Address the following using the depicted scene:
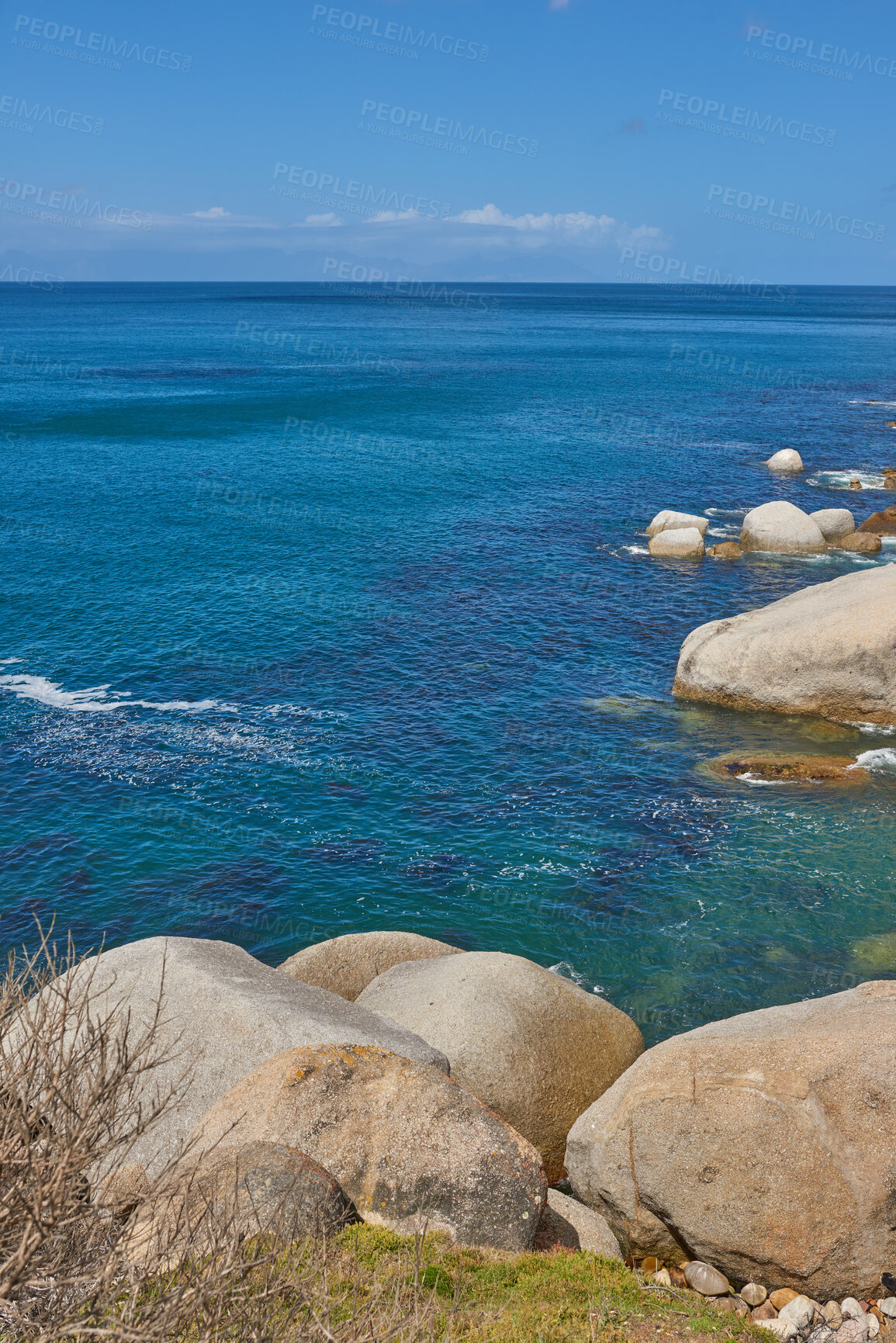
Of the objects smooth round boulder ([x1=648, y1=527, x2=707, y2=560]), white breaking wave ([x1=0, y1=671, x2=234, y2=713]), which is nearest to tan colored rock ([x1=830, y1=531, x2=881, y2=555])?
smooth round boulder ([x1=648, y1=527, x2=707, y2=560])

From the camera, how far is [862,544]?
189 feet

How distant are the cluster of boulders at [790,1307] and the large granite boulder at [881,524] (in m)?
52.3

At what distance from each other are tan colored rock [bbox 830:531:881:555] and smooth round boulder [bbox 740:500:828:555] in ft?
3.94

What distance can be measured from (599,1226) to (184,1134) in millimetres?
7289

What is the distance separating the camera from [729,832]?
100ft

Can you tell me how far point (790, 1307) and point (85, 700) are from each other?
105 feet

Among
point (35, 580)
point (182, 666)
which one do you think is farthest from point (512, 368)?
point (182, 666)

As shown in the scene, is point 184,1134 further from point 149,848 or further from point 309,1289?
point 149,848

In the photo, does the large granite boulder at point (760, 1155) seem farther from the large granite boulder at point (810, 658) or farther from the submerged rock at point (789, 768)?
the large granite boulder at point (810, 658)

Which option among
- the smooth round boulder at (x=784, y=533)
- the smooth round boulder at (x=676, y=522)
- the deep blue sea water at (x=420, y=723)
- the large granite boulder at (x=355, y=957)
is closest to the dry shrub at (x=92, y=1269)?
the large granite boulder at (x=355, y=957)

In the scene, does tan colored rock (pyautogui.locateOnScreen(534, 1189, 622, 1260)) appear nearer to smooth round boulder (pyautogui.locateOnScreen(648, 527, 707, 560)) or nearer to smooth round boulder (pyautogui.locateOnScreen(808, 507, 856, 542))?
smooth round boulder (pyautogui.locateOnScreen(648, 527, 707, 560))

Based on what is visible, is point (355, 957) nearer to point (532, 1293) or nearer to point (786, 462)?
point (532, 1293)

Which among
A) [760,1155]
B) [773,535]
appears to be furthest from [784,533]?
[760,1155]

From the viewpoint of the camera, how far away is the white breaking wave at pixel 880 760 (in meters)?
33.7
